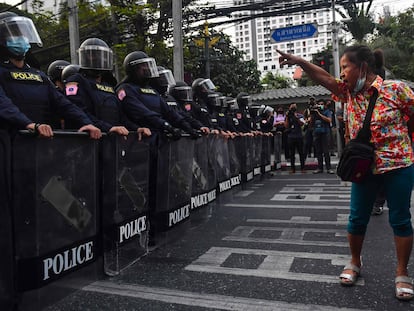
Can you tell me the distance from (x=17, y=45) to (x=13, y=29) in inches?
5.5

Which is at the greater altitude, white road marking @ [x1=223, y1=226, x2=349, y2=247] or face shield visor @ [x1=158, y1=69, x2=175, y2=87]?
face shield visor @ [x1=158, y1=69, x2=175, y2=87]

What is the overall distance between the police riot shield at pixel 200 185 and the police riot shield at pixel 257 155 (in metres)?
2.91

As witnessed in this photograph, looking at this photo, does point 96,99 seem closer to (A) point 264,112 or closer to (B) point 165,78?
(B) point 165,78

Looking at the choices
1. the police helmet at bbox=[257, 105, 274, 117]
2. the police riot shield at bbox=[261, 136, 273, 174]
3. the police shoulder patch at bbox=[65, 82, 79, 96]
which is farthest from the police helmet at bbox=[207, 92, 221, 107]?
the police shoulder patch at bbox=[65, 82, 79, 96]

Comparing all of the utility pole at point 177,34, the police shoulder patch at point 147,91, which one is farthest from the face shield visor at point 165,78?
the utility pole at point 177,34

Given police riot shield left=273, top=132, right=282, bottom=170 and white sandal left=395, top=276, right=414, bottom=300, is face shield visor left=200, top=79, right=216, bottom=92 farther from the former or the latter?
white sandal left=395, top=276, right=414, bottom=300

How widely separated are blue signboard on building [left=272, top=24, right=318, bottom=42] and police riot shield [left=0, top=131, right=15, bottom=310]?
1074 cm

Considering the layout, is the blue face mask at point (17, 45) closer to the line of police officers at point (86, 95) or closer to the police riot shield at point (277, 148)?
the line of police officers at point (86, 95)

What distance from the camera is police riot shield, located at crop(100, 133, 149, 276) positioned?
322 cm

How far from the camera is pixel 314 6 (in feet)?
53.1

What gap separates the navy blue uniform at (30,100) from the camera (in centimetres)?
258

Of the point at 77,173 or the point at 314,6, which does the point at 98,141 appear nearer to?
the point at 77,173

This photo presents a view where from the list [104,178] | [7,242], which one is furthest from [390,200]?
[7,242]

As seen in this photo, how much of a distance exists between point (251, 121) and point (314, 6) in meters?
9.16
